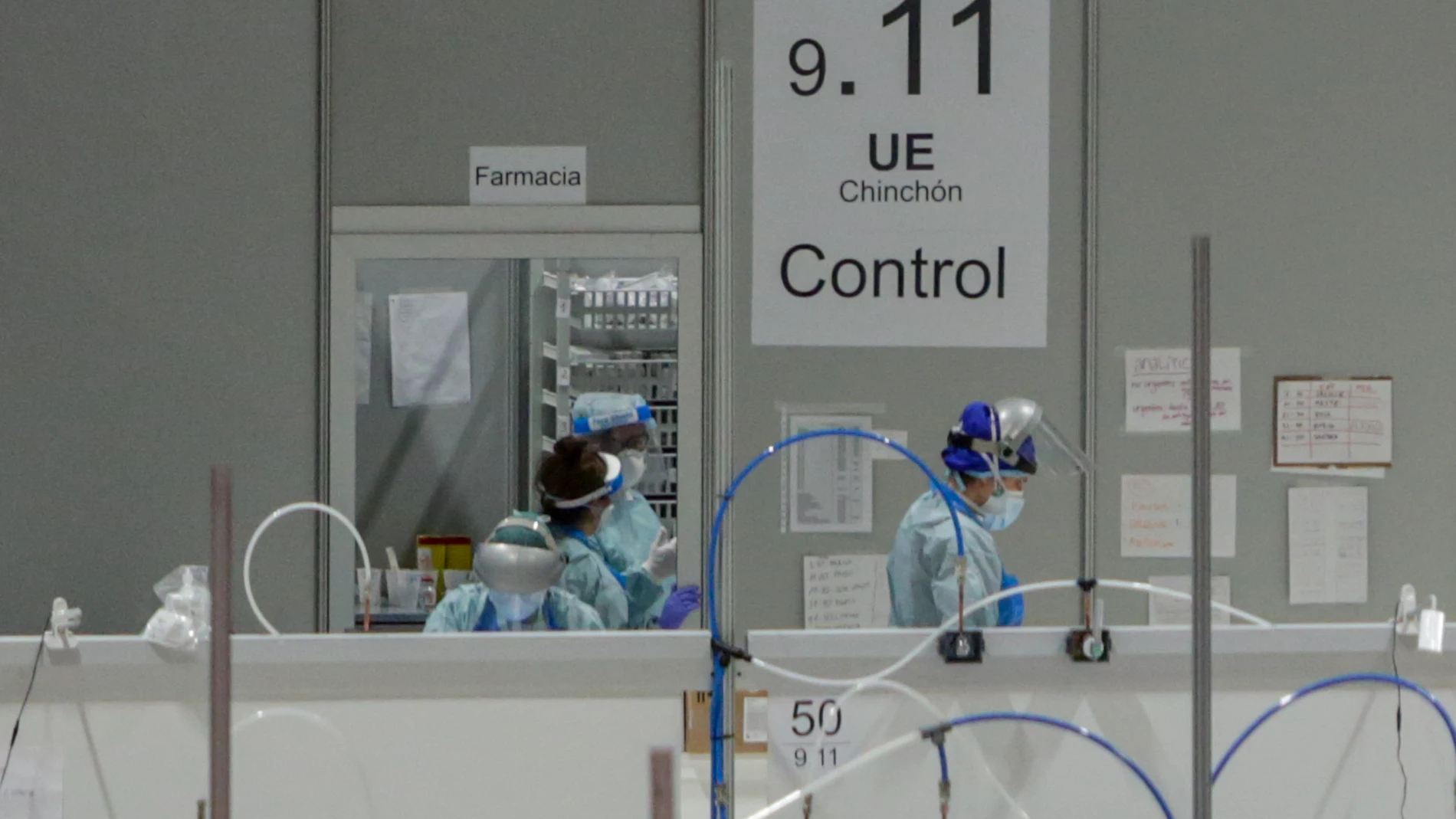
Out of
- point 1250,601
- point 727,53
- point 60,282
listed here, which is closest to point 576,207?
point 727,53

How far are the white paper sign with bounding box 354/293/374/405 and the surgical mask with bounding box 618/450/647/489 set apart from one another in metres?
0.78

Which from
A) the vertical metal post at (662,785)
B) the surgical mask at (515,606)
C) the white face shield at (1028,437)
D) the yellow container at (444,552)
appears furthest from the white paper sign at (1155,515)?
the vertical metal post at (662,785)

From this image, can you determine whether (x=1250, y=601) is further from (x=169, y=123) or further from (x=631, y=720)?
(x=169, y=123)

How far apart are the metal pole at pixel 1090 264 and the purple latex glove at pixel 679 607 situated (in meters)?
1.10

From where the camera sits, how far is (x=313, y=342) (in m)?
3.66

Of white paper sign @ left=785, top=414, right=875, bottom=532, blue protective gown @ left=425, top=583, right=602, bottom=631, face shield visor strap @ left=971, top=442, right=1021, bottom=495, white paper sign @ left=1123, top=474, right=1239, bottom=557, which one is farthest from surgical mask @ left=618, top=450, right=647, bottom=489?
white paper sign @ left=1123, top=474, right=1239, bottom=557

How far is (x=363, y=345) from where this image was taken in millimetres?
3734

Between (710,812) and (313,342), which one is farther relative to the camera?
(313,342)

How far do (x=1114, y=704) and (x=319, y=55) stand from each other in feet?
9.43

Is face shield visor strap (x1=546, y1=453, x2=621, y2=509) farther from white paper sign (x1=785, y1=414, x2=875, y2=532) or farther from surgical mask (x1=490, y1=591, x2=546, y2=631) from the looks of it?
surgical mask (x1=490, y1=591, x2=546, y2=631)

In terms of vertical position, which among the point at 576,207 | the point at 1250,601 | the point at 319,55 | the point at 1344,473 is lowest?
the point at 1250,601

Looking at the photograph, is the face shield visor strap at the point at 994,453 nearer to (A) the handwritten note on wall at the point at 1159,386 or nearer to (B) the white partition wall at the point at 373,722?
(B) the white partition wall at the point at 373,722

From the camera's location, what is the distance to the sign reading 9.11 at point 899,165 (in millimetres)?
3664

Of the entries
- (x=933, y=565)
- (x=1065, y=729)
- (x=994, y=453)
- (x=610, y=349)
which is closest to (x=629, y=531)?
(x=610, y=349)
